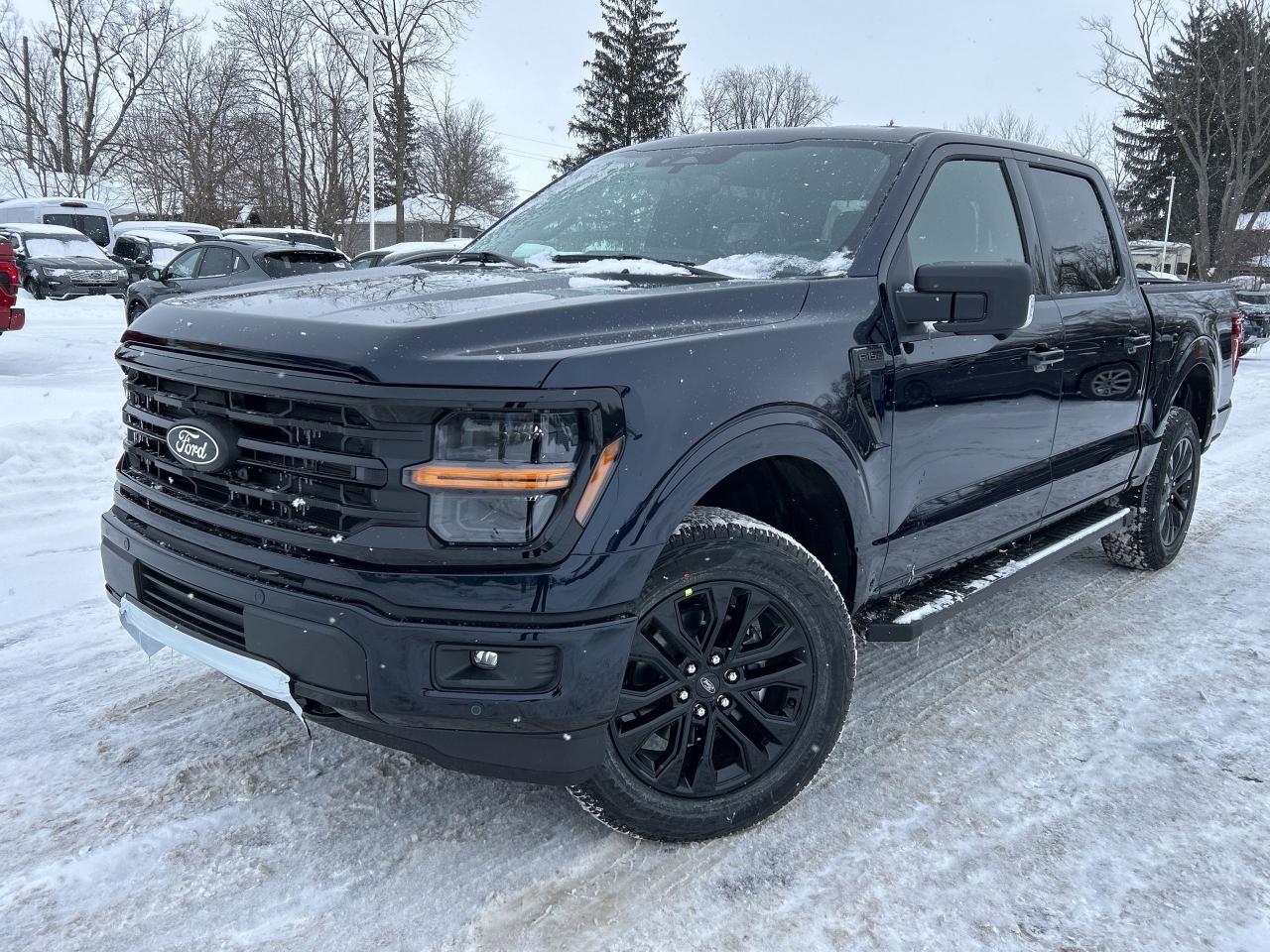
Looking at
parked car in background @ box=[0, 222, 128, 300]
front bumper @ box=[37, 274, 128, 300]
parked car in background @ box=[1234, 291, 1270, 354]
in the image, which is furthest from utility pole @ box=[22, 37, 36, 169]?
parked car in background @ box=[1234, 291, 1270, 354]

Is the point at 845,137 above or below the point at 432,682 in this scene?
above

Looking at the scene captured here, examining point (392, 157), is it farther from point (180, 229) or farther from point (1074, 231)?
point (1074, 231)

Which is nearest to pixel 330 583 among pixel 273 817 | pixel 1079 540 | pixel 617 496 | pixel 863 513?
pixel 617 496

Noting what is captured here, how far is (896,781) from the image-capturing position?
2.84m

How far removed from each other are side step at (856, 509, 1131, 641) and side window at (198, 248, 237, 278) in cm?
1183

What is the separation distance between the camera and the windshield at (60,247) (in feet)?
70.6

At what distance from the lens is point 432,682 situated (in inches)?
79.7

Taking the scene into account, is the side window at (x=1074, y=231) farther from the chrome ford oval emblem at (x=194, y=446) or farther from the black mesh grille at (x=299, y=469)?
the chrome ford oval emblem at (x=194, y=446)

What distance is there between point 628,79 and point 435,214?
49.9ft

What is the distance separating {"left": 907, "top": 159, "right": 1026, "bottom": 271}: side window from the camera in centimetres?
309

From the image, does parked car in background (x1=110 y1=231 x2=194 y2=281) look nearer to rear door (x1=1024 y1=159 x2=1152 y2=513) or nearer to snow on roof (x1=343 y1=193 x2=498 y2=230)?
snow on roof (x1=343 y1=193 x2=498 y2=230)

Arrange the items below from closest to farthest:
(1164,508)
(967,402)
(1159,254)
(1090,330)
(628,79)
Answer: (967,402) < (1090,330) < (1164,508) < (628,79) < (1159,254)

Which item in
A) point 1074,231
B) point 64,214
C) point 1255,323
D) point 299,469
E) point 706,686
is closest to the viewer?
point 299,469

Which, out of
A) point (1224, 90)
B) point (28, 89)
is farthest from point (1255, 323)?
point (28, 89)
